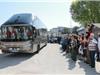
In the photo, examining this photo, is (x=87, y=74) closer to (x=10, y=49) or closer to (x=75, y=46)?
(x=75, y=46)

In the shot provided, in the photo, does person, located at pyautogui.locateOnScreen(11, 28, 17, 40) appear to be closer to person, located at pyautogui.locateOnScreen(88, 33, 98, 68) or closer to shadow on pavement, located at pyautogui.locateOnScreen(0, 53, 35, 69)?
shadow on pavement, located at pyautogui.locateOnScreen(0, 53, 35, 69)

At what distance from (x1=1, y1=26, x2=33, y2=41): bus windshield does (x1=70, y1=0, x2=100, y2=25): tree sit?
3989cm

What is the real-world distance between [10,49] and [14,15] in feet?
12.2

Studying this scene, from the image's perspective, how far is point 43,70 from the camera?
15.1 metres

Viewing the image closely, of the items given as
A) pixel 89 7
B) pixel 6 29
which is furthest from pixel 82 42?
pixel 89 7

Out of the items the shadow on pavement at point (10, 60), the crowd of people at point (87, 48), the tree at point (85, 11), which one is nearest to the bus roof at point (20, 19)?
the shadow on pavement at point (10, 60)

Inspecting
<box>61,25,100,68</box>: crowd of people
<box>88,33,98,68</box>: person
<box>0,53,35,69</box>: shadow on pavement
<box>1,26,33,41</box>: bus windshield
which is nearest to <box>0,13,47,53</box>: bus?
<box>1,26,33,41</box>: bus windshield

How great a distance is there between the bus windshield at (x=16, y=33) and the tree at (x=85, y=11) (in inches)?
1570

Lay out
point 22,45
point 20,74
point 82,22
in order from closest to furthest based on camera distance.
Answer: point 20,74, point 22,45, point 82,22

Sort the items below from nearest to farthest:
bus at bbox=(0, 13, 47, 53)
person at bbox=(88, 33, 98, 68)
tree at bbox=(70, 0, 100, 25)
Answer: person at bbox=(88, 33, 98, 68) → bus at bbox=(0, 13, 47, 53) → tree at bbox=(70, 0, 100, 25)

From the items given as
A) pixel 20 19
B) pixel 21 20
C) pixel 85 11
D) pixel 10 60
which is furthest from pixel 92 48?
pixel 85 11

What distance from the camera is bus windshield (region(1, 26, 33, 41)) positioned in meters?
23.1

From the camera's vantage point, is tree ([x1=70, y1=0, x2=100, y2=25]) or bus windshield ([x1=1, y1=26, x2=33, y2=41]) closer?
bus windshield ([x1=1, y1=26, x2=33, y2=41])

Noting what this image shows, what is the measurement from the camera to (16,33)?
2348 cm
